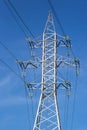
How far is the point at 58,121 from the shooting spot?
46.4 metres

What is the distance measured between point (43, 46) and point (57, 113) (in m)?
7.58

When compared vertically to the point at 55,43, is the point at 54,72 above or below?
below

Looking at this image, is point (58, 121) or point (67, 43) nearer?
point (58, 121)

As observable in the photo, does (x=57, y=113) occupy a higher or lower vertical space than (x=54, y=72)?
lower

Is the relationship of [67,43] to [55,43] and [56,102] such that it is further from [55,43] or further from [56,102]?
[56,102]

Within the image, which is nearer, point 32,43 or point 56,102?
point 56,102

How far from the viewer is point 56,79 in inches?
1928

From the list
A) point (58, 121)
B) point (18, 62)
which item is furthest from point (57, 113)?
point (18, 62)

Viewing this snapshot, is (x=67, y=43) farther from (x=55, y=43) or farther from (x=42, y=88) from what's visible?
(x=42, y=88)

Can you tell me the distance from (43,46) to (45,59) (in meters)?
1.70

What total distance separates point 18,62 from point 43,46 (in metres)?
3.04

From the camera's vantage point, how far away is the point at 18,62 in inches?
1971

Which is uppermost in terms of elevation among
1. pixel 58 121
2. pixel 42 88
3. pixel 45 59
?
pixel 45 59

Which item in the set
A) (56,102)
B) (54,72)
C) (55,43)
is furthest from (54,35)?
(56,102)
